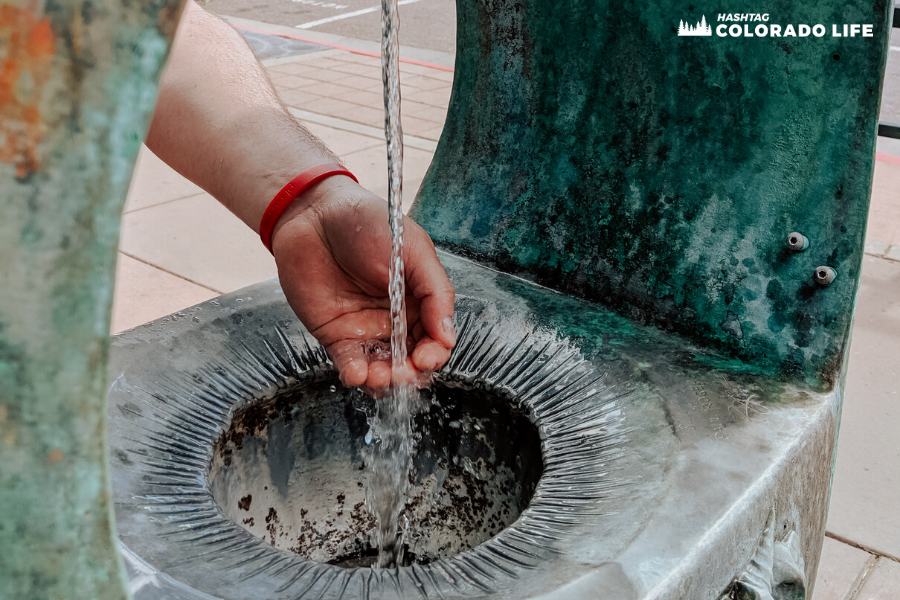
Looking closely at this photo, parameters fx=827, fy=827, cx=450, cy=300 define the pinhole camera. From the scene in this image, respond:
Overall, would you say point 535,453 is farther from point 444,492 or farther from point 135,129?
point 135,129

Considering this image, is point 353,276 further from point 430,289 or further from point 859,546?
point 859,546

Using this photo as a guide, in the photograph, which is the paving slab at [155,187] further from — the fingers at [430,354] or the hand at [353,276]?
the fingers at [430,354]

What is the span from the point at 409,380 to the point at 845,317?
0.69 m

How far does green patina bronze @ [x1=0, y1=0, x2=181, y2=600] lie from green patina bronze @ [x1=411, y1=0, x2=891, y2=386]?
111 centimetres

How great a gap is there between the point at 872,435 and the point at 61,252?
7.23 feet

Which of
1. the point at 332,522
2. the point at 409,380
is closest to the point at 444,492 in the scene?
the point at 332,522

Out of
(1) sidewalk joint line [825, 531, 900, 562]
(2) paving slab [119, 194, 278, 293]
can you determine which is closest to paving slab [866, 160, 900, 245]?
(1) sidewalk joint line [825, 531, 900, 562]

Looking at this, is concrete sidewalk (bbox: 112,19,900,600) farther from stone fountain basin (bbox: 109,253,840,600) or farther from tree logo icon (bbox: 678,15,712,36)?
tree logo icon (bbox: 678,15,712,36)

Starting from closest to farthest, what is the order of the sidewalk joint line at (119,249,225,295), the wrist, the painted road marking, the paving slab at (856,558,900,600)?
the wrist → the paving slab at (856,558,900,600) → the sidewalk joint line at (119,249,225,295) → the painted road marking

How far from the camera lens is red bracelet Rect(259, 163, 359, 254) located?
1.45m

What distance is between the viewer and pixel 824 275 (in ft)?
4.20

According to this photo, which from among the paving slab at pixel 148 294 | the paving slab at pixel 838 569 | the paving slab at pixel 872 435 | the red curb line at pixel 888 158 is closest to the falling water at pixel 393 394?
the paving slab at pixel 838 569

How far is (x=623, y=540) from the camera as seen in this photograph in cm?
100

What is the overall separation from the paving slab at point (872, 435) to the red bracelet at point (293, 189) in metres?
1.37
